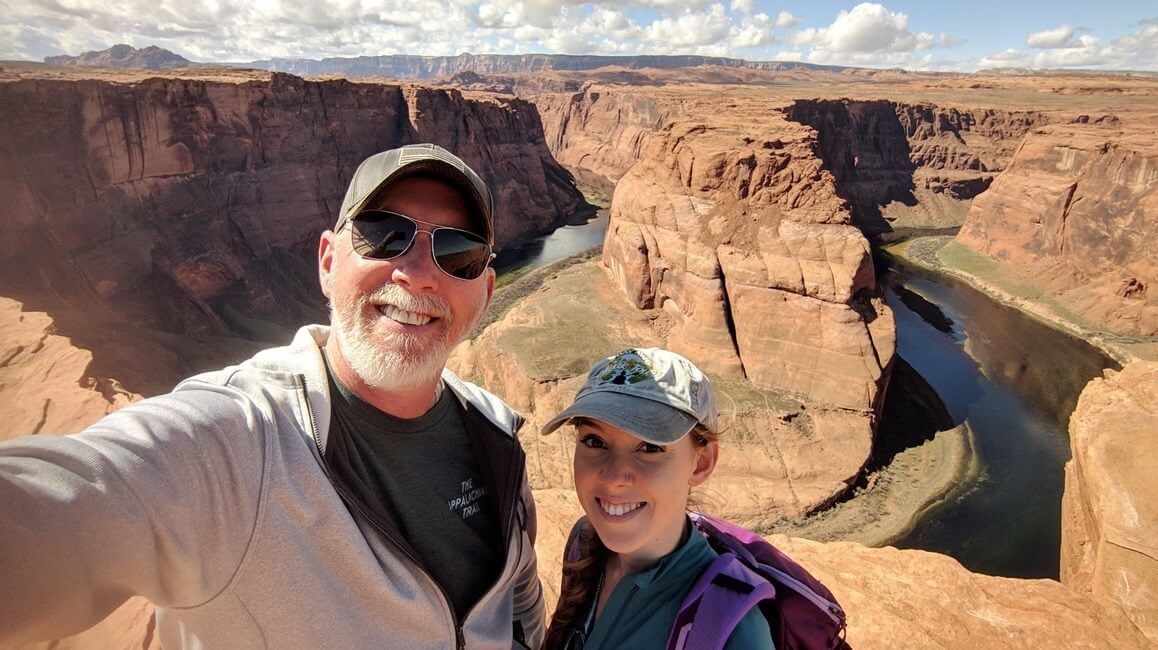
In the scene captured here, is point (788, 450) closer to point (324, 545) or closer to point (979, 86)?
point (324, 545)

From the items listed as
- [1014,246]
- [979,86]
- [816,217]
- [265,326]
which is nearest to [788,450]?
[816,217]

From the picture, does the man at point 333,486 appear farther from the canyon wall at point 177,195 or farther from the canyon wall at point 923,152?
the canyon wall at point 923,152

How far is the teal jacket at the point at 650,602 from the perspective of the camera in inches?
85.0

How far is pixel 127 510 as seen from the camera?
1306 millimetres

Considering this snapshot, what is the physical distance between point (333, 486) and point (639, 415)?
1196 millimetres

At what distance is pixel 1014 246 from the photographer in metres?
40.4

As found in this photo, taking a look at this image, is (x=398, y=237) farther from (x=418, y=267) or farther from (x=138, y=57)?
(x=138, y=57)

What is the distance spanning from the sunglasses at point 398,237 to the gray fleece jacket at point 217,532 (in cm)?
48

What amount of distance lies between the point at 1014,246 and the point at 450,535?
167 ft

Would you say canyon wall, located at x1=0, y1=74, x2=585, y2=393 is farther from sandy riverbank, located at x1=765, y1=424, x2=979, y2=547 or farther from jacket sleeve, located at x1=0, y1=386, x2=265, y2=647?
sandy riverbank, located at x1=765, y1=424, x2=979, y2=547

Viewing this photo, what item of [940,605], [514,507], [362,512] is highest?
[362,512]

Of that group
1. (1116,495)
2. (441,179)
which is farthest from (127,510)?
(1116,495)

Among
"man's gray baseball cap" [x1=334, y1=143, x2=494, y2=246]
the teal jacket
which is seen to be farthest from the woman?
"man's gray baseball cap" [x1=334, y1=143, x2=494, y2=246]

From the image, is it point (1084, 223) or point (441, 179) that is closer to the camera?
point (441, 179)
